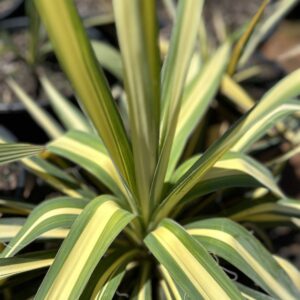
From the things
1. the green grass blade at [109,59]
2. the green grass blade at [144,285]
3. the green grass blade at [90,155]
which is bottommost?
the green grass blade at [144,285]

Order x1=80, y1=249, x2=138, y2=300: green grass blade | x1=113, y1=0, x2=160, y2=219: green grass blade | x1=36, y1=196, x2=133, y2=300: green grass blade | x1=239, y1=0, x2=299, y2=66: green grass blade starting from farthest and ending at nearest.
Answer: x1=239, y1=0, x2=299, y2=66: green grass blade < x1=80, y1=249, x2=138, y2=300: green grass blade < x1=36, y1=196, x2=133, y2=300: green grass blade < x1=113, y1=0, x2=160, y2=219: green grass blade

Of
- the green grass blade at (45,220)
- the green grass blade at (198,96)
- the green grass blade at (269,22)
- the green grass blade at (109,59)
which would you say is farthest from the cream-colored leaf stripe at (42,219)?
the green grass blade at (269,22)

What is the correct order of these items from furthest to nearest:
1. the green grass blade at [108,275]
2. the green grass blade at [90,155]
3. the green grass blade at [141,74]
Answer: the green grass blade at [90,155], the green grass blade at [108,275], the green grass blade at [141,74]

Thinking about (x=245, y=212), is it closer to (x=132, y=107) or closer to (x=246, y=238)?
(x=246, y=238)

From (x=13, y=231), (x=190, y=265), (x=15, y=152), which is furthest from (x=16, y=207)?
(x=190, y=265)

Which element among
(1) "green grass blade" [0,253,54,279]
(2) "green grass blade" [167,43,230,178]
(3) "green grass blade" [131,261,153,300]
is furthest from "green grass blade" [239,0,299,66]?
(1) "green grass blade" [0,253,54,279]

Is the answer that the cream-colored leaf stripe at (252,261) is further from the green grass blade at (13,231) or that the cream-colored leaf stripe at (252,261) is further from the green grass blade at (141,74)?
the green grass blade at (13,231)

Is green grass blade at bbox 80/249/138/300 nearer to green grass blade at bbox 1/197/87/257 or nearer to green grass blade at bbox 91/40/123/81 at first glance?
green grass blade at bbox 1/197/87/257
